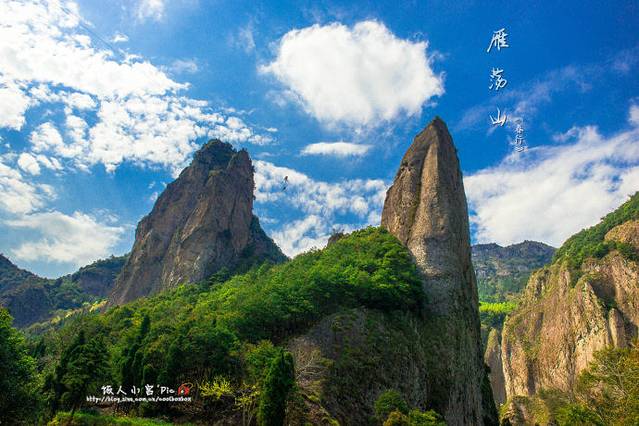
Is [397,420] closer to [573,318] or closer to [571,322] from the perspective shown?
[573,318]

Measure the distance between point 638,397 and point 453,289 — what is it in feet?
57.5

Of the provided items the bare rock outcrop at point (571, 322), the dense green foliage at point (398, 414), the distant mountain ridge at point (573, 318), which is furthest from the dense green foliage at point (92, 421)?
the bare rock outcrop at point (571, 322)

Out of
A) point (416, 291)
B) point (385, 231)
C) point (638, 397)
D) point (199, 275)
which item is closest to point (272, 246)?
point (199, 275)

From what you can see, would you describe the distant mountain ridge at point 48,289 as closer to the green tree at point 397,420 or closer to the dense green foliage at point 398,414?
the dense green foliage at point 398,414

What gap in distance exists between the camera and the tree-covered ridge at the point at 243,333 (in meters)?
27.2

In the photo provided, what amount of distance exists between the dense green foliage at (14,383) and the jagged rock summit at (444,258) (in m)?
29.2

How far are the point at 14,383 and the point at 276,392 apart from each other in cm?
1430

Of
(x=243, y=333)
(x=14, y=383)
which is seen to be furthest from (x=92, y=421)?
(x=243, y=333)

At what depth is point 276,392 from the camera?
77.0ft

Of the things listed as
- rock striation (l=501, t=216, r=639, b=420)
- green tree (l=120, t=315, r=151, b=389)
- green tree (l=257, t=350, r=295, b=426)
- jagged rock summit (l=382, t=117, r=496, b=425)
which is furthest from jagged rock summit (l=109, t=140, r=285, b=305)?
green tree (l=257, t=350, r=295, b=426)

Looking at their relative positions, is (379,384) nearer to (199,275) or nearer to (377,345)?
(377,345)

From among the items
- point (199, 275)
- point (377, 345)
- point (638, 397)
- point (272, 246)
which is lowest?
point (638, 397)

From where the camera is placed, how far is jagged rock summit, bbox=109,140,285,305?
3526 inches

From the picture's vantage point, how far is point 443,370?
3809cm
